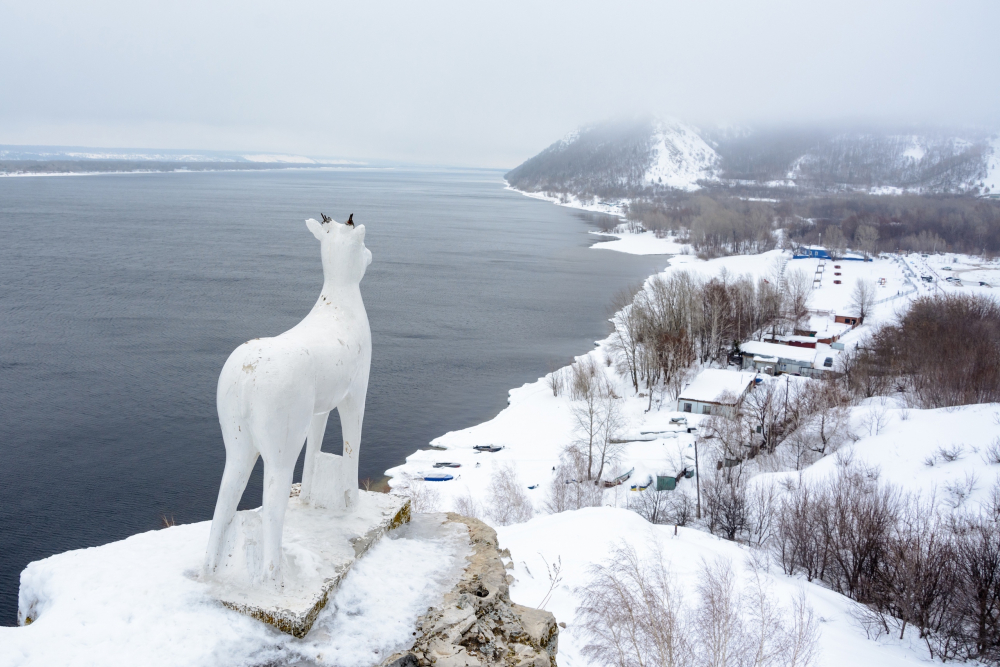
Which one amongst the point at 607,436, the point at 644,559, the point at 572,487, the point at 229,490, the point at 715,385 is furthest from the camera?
the point at 715,385

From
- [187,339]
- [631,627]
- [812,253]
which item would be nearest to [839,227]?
[812,253]

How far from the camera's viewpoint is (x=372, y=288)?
59.5 metres

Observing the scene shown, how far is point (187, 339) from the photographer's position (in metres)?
42.3

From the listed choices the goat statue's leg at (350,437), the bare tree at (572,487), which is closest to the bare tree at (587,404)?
the bare tree at (572,487)

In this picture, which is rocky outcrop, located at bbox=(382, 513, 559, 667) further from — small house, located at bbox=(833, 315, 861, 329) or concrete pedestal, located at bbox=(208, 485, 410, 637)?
small house, located at bbox=(833, 315, 861, 329)

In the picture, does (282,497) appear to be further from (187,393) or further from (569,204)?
(569,204)

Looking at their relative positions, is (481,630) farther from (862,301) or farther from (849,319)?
(862,301)

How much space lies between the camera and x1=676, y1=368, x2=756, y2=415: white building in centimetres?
3581

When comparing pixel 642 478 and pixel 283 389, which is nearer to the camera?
pixel 283 389

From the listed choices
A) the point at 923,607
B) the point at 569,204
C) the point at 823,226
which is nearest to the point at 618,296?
the point at 923,607

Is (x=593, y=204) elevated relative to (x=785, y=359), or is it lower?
elevated

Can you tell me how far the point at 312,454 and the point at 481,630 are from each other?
123 inches

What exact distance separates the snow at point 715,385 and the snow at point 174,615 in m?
30.7

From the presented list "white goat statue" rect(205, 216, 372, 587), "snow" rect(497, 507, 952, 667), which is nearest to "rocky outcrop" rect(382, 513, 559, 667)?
"white goat statue" rect(205, 216, 372, 587)
